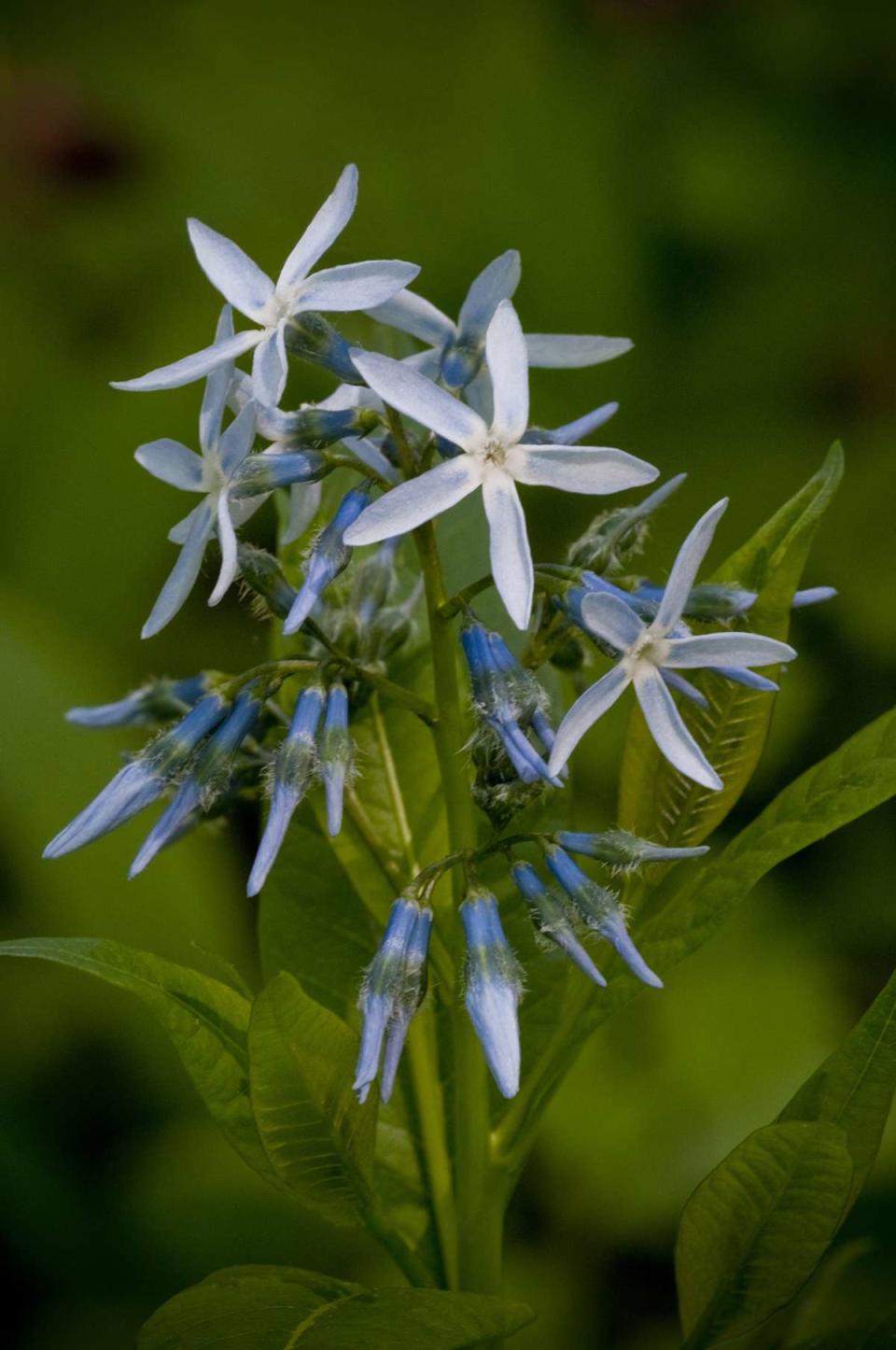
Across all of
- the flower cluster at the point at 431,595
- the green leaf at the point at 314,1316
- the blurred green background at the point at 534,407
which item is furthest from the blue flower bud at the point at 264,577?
the blurred green background at the point at 534,407

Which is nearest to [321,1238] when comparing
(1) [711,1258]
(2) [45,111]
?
(1) [711,1258]

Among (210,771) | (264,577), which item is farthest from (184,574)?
(210,771)

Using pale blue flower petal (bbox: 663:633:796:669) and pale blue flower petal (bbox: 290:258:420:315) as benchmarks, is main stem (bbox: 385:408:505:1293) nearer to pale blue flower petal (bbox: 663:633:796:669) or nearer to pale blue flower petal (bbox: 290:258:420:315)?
pale blue flower petal (bbox: 290:258:420:315)

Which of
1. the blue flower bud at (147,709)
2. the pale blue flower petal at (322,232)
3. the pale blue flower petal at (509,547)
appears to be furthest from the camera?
the blue flower bud at (147,709)

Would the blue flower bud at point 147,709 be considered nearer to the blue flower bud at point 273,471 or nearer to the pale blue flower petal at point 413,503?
the blue flower bud at point 273,471

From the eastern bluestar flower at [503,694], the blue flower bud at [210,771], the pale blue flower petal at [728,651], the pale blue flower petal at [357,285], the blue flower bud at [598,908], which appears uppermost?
the pale blue flower petal at [357,285]

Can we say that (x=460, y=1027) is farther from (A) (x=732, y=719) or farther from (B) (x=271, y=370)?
(B) (x=271, y=370)

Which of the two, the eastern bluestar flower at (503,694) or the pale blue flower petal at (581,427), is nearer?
the eastern bluestar flower at (503,694)

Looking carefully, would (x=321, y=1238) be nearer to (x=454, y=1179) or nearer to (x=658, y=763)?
(x=454, y=1179)

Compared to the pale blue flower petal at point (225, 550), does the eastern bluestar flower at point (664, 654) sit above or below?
below
